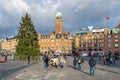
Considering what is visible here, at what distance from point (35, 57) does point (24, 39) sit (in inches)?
210

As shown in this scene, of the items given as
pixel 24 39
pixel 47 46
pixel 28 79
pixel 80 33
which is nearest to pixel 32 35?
pixel 24 39

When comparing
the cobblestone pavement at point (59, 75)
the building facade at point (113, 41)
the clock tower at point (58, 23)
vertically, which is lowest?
the cobblestone pavement at point (59, 75)

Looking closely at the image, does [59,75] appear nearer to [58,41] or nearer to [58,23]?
[58,41]

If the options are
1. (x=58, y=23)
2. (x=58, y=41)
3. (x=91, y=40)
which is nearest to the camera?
(x=91, y=40)

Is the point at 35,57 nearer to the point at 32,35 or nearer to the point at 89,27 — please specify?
the point at 32,35

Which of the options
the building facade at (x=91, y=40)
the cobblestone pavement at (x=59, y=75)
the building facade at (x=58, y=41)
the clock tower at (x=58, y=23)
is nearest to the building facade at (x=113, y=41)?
the building facade at (x=91, y=40)

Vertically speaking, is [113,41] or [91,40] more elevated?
[91,40]

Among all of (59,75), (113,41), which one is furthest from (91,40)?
(59,75)

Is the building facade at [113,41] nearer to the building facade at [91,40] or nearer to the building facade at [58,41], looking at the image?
the building facade at [91,40]

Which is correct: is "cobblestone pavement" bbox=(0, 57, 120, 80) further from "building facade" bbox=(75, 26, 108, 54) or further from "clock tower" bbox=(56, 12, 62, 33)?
"clock tower" bbox=(56, 12, 62, 33)

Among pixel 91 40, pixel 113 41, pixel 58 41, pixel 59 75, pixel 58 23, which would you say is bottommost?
pixel 59 75

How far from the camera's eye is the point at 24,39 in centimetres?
6588

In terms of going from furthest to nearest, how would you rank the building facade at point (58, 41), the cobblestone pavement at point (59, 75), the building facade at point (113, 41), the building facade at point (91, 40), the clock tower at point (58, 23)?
the clock tower at point (58, 23) < the building facade at point (58, 41) < the building facade at point (91, 40) < the building facade at point (113, 41) < the cobblestone pavement at point (59, 75)

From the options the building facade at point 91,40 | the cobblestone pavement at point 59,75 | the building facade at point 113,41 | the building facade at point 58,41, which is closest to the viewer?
Result: the cobblestone pavement at point 59,75
